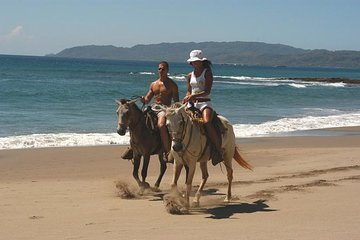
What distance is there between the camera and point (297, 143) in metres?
18.2

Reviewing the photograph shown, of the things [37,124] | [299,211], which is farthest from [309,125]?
[299,211]

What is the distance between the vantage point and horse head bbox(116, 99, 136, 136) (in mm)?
9523

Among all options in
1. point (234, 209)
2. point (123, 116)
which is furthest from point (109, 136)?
point (234, 209)

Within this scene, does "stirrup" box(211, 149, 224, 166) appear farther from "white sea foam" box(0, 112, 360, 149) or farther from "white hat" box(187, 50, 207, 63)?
"white sea foam" box(0, 112, 360, 149)

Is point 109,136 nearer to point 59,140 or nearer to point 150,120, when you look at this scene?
point 59,140

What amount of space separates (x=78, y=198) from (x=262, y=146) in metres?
9.11

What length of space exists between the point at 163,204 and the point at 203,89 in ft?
6.51

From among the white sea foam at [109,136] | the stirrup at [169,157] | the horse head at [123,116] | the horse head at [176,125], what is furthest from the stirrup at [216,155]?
the white sea foam at [109,136]

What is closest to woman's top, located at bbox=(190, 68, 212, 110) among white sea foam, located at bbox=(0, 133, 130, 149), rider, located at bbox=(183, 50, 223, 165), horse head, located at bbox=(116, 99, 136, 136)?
rider, located at bbox=(183, 50, 223, 165)

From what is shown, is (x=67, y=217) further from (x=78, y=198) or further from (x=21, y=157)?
(x=21, y=157)

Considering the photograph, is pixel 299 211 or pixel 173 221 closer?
pixel 173 221

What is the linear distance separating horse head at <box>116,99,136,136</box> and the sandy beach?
120 cm

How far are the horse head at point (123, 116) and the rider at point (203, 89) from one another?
51.0 inches

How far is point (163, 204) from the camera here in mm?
8984
